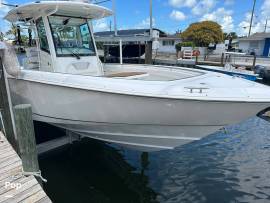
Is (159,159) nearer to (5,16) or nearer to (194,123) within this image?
(194,123)

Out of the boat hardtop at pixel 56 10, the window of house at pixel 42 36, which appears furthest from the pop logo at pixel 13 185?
the boat hardtop at pixel 56 10

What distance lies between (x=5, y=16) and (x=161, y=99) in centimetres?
438

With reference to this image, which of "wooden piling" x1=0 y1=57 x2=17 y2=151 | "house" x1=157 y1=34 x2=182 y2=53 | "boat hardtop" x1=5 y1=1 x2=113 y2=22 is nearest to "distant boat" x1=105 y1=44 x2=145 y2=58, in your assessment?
"boat hardtop" x1=5 y1=1 x2=113 y2=22

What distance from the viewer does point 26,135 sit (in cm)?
322

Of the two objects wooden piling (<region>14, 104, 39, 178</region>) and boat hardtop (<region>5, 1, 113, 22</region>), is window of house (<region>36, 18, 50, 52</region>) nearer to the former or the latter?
boat hardtop (<region>5, 1, 113, 22</region>)

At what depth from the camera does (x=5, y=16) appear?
5.44 metres

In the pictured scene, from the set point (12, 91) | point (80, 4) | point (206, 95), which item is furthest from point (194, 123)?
point (12, 91)

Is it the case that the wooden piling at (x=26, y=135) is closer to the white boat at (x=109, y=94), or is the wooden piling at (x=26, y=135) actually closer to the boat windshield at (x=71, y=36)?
the white boat at (x=109, y=94)

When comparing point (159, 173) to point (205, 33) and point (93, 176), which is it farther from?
point (205, 33)

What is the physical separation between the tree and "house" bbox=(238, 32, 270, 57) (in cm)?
370

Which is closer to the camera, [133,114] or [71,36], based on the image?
[133,114]

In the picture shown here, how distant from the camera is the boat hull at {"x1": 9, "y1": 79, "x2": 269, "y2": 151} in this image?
11.1 feet

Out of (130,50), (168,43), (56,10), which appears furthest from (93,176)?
(168,43)

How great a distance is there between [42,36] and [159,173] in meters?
3.87
